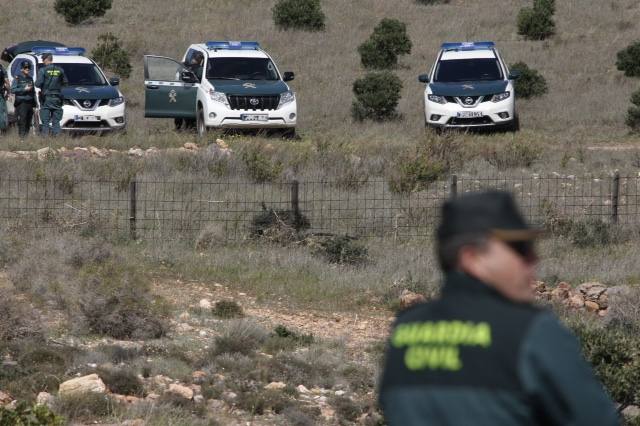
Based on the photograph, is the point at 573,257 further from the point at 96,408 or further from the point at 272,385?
the point at 96,408

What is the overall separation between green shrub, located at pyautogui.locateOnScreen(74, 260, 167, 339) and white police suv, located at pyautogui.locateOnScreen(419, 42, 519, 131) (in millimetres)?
12998

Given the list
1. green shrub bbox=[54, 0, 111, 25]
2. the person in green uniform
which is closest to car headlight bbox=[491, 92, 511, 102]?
the person in green uniform

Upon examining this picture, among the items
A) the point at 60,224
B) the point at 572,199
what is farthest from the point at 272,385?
the point at 572,199

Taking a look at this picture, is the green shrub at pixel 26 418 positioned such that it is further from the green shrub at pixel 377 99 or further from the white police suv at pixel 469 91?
the green shrub at pixel 377 99

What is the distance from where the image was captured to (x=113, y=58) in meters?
32.0

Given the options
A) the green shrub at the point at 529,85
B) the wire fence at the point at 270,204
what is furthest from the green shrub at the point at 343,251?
the green shrub at the point at 529,85

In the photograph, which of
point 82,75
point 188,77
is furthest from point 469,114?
point 82,75

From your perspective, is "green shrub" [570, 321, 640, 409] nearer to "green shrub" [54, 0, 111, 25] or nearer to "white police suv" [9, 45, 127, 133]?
"white police suv" [9, 45, 127, 133]

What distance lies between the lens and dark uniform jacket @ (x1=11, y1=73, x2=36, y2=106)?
20.9m

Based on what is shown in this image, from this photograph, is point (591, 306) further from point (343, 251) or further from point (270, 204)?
point (270, 204)

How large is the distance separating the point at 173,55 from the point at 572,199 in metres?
20.9

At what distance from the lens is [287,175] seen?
57.9 ft

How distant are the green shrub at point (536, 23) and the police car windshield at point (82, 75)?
18.3 meters

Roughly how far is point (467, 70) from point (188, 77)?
5500 mm
